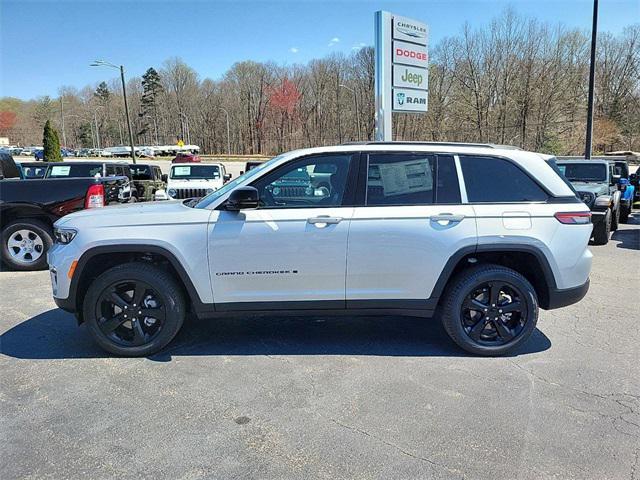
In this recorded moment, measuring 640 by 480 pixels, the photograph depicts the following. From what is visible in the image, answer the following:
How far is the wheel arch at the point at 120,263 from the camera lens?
3812 mm

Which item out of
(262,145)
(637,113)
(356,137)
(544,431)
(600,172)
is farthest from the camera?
(262,145)

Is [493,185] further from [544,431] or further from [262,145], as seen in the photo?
[262,145]

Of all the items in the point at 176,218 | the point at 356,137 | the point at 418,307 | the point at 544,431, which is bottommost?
the point at 544,431

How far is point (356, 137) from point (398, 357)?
238ft

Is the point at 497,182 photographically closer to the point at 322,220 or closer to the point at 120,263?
the point at 322,220

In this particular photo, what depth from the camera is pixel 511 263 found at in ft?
13.7

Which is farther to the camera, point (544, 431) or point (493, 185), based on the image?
point (493, 185)

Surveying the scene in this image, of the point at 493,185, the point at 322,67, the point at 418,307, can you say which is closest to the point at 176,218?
the point at 418,307

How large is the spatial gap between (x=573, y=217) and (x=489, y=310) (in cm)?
106

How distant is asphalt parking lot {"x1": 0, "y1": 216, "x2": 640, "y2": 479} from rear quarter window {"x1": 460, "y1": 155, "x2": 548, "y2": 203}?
1.40m

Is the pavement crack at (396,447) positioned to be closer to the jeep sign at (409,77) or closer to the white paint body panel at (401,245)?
the white paint body panel at (401,245)

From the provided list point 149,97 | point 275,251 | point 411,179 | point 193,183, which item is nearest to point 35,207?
point 275,251

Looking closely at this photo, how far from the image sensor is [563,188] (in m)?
4.04

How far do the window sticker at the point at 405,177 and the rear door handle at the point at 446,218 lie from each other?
27 centimetres
